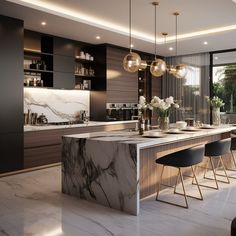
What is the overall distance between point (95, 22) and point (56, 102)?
79.1 inches

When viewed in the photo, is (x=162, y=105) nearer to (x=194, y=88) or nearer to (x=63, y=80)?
(x=63, y=80)

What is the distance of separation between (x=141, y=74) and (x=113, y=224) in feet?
19.1

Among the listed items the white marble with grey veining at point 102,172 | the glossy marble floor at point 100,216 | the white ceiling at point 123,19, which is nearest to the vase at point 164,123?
the glossy marble floor at point 100,216

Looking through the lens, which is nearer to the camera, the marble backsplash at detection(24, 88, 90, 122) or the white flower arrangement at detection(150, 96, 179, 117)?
the white flower arrangement at detection(150, 96, 179, 117)

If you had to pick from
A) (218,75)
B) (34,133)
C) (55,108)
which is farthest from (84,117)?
(218,75)

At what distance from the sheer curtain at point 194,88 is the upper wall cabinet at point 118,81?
146cm

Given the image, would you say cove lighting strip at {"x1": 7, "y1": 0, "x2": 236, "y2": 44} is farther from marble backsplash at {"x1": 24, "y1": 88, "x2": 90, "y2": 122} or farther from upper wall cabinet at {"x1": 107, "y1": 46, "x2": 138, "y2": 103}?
marble backsplash at {"x1": 24, "y1": 88, "x2": 90, "y2": 122}

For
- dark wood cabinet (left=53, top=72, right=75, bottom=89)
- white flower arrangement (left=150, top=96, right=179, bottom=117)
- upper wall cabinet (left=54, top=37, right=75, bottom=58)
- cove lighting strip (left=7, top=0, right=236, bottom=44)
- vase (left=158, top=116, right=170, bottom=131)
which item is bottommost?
vase (left=158, top=116, right=170, bottom=131)

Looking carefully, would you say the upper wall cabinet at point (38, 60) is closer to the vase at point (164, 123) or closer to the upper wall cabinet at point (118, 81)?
the upper wall cabinet at point (118, 81)

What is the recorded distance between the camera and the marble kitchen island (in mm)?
3309

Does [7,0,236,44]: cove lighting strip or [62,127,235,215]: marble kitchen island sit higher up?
[7,0,236,44]: cove lighting strip

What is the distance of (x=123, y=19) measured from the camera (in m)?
5.37

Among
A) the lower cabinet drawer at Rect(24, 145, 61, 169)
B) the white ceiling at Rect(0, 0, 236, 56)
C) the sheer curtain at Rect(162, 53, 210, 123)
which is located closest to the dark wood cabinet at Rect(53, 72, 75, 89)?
the white ceiling at Rect(0, 0, 236, 56)

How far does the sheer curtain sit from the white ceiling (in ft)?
3.28
